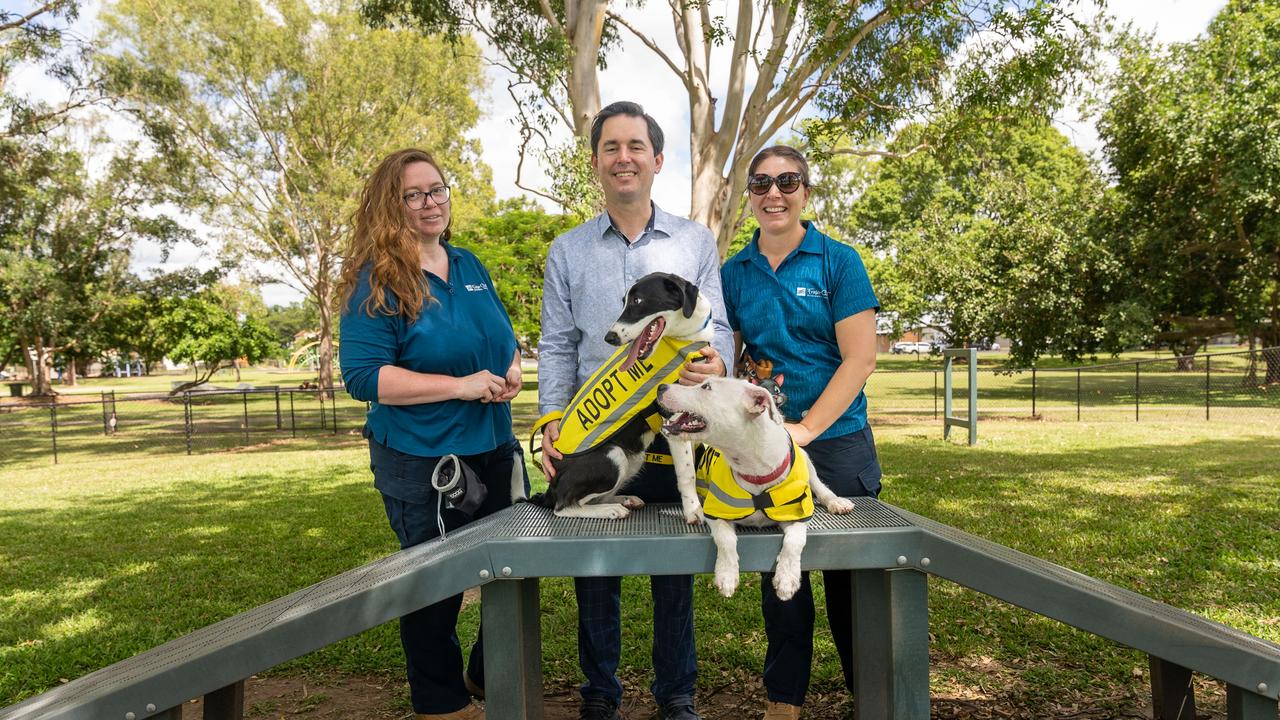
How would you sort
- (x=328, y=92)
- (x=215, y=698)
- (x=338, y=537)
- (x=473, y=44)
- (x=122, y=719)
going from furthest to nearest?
1. (x=473, y=44)
2. (x=328, y=92)
3. (x=338, y=537)
4. (x=215, y=698)
5. (x=122, y=719)

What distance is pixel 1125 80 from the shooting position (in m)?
19.7

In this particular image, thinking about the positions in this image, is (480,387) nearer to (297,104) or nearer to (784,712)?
(784,712)

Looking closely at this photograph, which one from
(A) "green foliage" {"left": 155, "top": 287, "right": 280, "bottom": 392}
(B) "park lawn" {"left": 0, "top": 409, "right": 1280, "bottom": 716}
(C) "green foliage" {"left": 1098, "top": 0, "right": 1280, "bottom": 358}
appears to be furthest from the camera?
(A) "green foliage" {"left": 155, "top": 287, "right": 280, "bottom": 392}

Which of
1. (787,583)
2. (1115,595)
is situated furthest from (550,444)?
(1115,595)

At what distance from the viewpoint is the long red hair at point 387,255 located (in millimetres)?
2816

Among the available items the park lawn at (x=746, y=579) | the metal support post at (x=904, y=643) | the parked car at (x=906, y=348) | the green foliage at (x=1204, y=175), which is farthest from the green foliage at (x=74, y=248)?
the parked car at (x=906, y=348)

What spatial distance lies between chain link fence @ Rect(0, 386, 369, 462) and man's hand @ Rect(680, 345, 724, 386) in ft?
38.9

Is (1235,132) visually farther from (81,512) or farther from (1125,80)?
(81,512)

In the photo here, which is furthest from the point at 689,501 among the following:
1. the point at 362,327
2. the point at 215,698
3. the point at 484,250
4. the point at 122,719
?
the point at 484,250

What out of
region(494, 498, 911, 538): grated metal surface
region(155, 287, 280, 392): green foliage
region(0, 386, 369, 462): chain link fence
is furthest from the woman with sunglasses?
region(155, 287, 280, 392): green foliage

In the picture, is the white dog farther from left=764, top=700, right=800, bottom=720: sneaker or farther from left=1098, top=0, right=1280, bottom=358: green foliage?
left=1098, top=0, right=1280, bottom=358: green foliage

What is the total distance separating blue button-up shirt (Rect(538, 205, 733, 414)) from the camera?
288cm

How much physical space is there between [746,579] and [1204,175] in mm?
19818

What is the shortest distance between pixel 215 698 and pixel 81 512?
809cm
